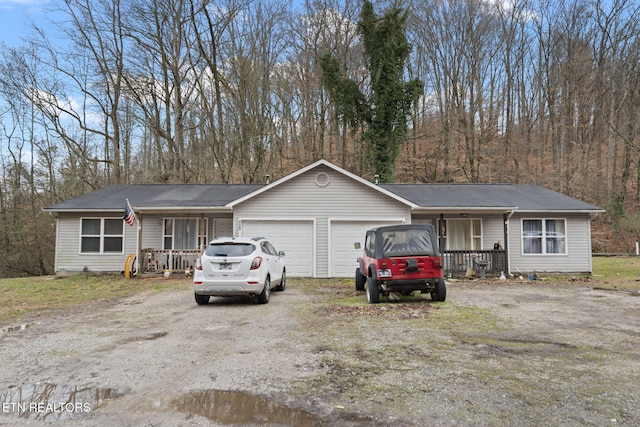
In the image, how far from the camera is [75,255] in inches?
696

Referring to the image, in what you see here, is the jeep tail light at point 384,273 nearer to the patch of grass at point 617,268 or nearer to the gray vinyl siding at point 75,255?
the patch of grass at point 617,268

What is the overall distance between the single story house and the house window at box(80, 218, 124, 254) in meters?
0.04

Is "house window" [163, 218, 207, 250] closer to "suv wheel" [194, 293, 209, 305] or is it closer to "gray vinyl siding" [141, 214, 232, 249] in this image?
"gray vinyl siding" [141, 214, 232, 249]

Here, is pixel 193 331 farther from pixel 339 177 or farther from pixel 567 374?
pixel 339 177

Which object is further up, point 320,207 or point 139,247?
point 320,207

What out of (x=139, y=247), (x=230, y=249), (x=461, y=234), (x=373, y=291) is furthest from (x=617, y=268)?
(x=139, y=247)

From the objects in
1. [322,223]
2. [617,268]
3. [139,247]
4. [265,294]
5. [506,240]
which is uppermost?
[322,223]

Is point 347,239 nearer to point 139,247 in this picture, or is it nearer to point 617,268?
point 139,247

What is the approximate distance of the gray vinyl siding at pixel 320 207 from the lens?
1645cm

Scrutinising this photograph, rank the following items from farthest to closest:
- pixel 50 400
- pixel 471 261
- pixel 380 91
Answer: pixel 380 91 < pixel 471 261 < pixel 50 400

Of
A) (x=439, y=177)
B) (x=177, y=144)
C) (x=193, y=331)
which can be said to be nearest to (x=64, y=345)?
(x=193, y=331)

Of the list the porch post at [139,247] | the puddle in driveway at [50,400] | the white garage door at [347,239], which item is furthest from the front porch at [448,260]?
the puddle in driveway at [50,400]

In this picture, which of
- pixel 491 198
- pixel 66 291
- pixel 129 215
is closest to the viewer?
pixel 66 291

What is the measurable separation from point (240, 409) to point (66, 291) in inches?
474
